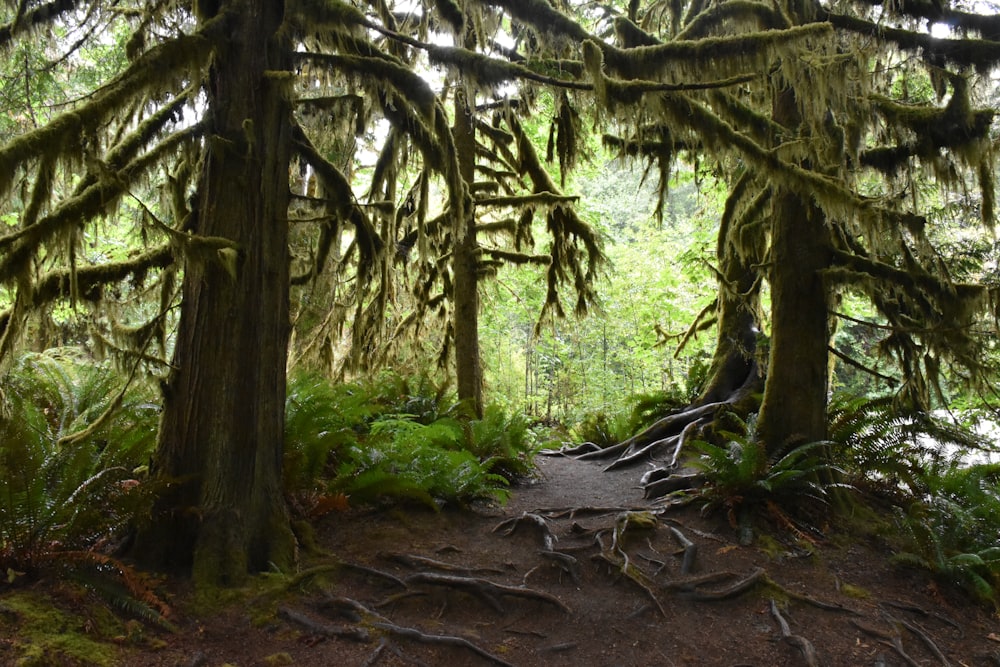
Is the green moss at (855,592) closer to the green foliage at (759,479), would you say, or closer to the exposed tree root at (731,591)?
the exposed tree root at (731,591)

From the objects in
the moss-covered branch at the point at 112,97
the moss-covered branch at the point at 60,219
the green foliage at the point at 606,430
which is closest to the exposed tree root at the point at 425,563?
the moss-covered branch at the point at 60,219

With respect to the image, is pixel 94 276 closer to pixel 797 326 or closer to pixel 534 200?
pixel 534 200

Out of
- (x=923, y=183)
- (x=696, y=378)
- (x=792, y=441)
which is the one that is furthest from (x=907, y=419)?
(x=696, y=378)

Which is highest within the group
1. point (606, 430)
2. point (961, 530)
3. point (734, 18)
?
point (734, 18)

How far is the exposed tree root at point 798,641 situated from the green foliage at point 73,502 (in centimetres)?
438

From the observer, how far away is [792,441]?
6598 mm

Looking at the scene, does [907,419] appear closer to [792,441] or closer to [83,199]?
[792,441]

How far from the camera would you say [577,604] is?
4.93 metres

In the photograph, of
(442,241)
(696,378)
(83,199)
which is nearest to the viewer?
(83,199)

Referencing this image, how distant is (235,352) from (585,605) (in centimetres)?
347

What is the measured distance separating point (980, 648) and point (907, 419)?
9.42 ft

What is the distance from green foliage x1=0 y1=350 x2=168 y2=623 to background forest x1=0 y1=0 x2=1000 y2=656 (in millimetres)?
19

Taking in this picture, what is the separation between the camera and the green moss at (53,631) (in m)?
3.04

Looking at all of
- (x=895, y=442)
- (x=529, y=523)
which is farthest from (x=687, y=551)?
(x=895, y=442)
